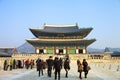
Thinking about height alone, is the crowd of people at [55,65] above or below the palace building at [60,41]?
below

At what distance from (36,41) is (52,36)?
526 centimetres

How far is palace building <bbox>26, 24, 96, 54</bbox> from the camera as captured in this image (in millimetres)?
60156

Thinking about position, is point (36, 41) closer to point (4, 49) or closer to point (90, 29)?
point (90, 29)

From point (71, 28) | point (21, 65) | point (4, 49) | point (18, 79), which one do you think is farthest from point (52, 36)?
point (18, 79)

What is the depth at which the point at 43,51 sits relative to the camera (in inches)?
2397

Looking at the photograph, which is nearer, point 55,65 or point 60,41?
point 55,65

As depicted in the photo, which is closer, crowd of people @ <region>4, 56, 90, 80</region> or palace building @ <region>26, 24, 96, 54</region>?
crowd of people @ <region>4, 56, 90, 80</region>

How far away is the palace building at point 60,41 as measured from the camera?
60156 mm

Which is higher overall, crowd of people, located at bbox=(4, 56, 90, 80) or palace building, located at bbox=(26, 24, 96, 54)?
palace building, located at bbox=(26, 24, 96, 54)

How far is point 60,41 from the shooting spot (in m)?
60.0

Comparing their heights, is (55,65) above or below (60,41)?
below

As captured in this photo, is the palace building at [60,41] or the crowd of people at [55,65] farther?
the palace building at [60,41]

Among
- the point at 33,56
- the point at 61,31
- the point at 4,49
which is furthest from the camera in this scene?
the point at 4,49

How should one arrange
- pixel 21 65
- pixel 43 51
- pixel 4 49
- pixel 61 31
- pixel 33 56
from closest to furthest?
pixel 21 65, pixel 33 56, pixel 43 51, pixel 61 31, pixel 4 49
